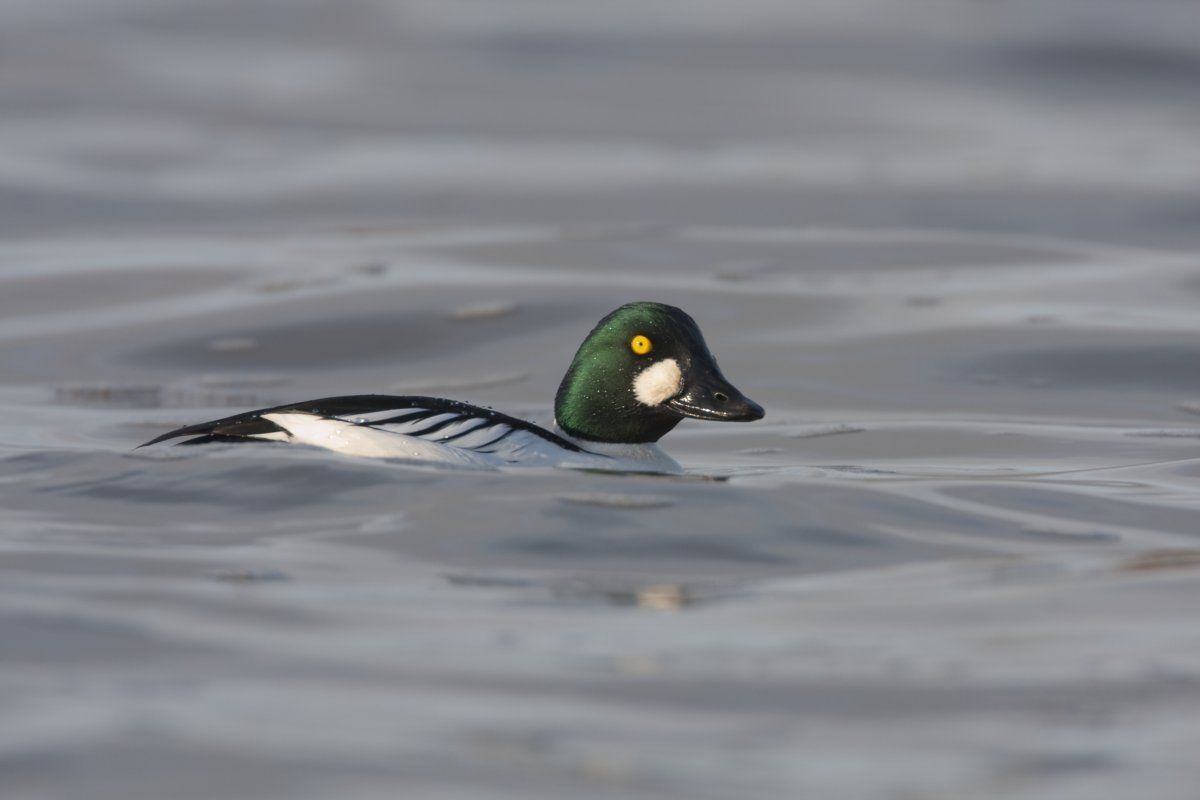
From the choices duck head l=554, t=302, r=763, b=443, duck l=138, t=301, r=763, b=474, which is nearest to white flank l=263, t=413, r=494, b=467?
duck l=138, t=301, r=763, b=474

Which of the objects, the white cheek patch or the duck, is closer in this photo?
the duck

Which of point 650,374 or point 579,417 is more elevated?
point 650,374

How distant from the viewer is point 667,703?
371 cm

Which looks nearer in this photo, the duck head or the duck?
the duck

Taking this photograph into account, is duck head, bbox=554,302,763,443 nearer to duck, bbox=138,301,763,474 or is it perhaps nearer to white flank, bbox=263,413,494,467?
duck, bbox=138,301,763,474

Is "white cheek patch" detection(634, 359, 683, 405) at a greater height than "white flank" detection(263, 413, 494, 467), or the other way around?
"white cheek patch" detection(634, 359, 683, 405)

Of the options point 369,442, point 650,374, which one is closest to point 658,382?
point 650,374

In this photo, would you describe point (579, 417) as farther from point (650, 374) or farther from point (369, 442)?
point (369, 442)

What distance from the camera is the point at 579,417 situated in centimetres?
645

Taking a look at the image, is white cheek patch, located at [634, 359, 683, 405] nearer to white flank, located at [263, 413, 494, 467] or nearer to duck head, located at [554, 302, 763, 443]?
duck head, located at [554, 302, 763, 443]

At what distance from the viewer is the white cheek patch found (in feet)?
20.7

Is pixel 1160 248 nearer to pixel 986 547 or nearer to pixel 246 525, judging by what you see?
pixel 986 547

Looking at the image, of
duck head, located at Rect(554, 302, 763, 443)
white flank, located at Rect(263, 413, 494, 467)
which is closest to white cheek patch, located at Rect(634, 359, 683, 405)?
duck head, located at Rect(554, 302, 763, 443)

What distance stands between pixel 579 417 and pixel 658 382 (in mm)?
319
